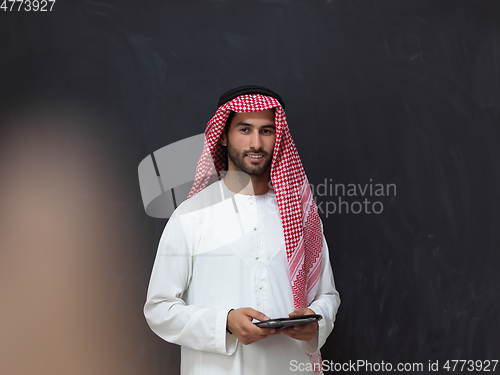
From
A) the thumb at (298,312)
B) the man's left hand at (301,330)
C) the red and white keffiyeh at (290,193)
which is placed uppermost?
the red and white keffiyeh at (290,193)

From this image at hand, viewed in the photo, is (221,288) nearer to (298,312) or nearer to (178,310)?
(178,310)

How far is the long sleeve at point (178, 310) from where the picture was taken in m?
1.33

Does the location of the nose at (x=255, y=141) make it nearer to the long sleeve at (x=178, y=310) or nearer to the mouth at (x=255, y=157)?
the mouth at (x=255, y=157)

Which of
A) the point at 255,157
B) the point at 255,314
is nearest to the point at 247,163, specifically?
the point at 255,157

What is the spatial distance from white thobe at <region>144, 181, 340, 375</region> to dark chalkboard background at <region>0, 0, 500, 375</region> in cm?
47

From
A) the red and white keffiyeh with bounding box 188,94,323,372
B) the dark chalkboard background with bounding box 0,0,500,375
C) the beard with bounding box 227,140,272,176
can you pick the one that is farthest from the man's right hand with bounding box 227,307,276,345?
the dark chalkboard background with bounding box 0,0,500,375

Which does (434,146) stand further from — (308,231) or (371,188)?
(308,231)

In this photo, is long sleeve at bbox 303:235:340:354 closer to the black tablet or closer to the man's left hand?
the man's left hand

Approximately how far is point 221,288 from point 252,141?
48 cm

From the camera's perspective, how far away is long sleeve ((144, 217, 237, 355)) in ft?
4.35

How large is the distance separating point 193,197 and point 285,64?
0.81 meters

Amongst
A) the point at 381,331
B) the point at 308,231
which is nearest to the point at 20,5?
the point at 308,231

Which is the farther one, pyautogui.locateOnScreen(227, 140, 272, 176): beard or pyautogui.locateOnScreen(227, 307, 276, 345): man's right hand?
pyautogui.locateOnScreen(227, 140, 272, 176): beard

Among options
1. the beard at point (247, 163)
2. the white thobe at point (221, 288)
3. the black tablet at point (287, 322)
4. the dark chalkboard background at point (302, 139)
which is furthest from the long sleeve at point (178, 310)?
the dark chalkboard background at point (302, 139)
